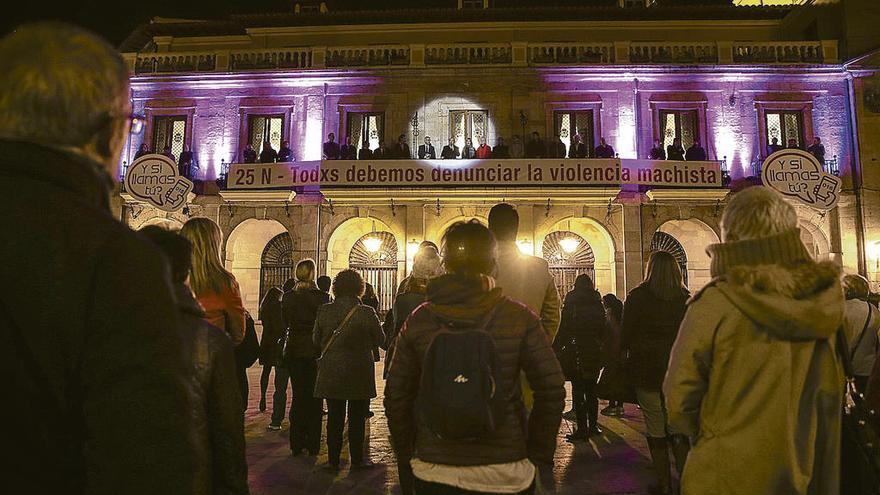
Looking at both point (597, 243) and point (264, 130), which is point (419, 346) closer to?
point (597, 243)

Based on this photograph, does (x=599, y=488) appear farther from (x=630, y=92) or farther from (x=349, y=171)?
(x=630, y=92)

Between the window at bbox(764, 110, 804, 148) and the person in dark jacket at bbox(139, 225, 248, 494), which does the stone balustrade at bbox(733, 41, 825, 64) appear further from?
the person in dark jacket at bbox(139, 225, 248, 494)

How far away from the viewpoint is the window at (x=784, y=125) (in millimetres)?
17922

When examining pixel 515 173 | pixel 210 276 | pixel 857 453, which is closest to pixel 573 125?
pixel 515 173

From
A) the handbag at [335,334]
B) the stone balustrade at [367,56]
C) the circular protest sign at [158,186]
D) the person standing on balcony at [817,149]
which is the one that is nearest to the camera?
the handbag at [335,334]

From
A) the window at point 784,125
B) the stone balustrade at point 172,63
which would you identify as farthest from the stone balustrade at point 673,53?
the stone balustrade at point 172,63

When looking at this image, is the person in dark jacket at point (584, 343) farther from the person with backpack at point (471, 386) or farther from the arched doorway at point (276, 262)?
the arched doorway at point (276, 262)

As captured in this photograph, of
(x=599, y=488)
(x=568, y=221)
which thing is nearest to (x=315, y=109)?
(x=568, y=221)

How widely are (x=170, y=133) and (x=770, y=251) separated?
20266mm

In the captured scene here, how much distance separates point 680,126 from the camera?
18219 millimetres

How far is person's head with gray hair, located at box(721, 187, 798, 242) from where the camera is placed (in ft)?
7.61

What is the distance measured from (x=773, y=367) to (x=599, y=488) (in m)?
3.39

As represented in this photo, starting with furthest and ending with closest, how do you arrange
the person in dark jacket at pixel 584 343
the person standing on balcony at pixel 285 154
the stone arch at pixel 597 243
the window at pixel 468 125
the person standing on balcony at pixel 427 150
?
the window at pixel 468 125 → the person standing on balcony at pixel 285 154 → the person standing on balcony at pixel 427 150 → the stone arch at pixel 597 243 → the person in dark jacket at pixel 584 343

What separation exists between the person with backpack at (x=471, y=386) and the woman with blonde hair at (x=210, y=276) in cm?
174
